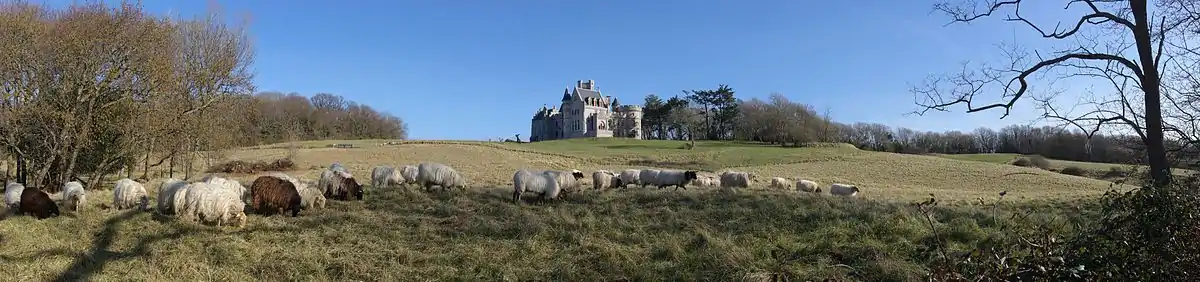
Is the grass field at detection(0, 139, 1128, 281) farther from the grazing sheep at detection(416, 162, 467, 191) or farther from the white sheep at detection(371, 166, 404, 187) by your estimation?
the white sheep at detection(371, 166, 404, 187)

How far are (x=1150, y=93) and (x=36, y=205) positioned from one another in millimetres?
19537

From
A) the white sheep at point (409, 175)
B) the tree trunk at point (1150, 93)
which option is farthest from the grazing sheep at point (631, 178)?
the tree trunk at point (1150, 93)

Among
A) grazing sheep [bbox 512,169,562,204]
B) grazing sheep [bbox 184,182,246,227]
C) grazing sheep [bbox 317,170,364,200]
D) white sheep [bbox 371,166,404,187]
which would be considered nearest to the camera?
grazing sheep [bbox 184,182,246,227]

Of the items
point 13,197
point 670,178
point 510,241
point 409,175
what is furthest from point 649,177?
point 13,197

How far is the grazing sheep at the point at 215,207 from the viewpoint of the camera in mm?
11094

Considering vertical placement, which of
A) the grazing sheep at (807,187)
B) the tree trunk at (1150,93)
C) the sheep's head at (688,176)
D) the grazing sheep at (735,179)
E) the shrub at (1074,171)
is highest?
the tree trunk at (1150,93)

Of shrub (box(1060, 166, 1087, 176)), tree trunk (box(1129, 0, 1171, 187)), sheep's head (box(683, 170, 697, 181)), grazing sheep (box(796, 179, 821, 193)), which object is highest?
tree trunk (box(1129, 0, 1171, 187))

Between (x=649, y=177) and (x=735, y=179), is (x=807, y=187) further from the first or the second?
(x=649, y=177)

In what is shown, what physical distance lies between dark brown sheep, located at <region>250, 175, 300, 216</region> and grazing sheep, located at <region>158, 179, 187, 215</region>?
117 cm

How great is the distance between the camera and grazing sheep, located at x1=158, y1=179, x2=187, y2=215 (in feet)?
38.1

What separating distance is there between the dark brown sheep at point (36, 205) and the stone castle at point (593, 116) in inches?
3680

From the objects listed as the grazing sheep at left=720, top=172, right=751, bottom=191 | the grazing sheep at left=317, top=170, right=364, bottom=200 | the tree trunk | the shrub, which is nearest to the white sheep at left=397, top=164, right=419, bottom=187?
the grazing sheep at left=317, top=170, right=364, bottom=200

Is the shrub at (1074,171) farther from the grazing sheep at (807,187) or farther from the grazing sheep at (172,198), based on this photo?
the grazing sheep at (172,198)

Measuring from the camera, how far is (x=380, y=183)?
1989 cm
